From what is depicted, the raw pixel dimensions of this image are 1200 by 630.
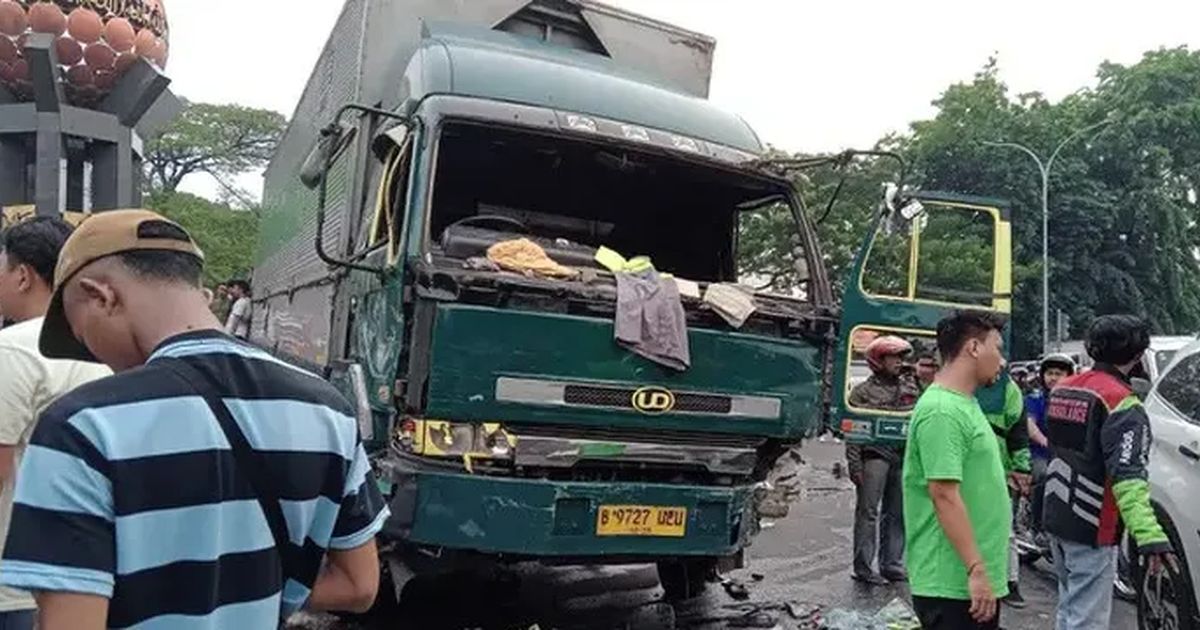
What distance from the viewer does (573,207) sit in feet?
20.5

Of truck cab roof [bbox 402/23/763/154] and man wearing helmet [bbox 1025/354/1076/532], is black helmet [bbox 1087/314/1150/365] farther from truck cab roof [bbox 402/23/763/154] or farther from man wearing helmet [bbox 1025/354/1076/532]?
man wearing helmet [bbox 1025/354/1076/532]

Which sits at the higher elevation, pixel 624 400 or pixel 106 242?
pixel 106 242

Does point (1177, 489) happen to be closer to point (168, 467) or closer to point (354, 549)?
point (354, 549)

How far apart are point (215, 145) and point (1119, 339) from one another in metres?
40.5

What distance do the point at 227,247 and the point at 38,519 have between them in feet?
110

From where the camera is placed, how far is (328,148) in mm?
5438

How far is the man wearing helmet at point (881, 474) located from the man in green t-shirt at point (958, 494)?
312 cm

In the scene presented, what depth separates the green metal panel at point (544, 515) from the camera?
4.62 metres

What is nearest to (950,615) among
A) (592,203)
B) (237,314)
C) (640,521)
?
(640,521)

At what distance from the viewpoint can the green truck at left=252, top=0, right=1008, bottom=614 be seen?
467 centimetres

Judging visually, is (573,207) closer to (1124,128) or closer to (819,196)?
(819,196)

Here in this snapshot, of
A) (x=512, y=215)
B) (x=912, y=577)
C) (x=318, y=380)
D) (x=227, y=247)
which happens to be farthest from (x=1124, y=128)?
(x=318, y=380)

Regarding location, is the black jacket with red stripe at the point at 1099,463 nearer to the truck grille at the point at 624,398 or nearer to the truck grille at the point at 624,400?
the truck grille at the point at 624,398

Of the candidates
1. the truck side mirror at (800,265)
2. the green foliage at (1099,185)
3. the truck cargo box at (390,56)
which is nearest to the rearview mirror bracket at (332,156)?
the truck cargo box at (390,56)
